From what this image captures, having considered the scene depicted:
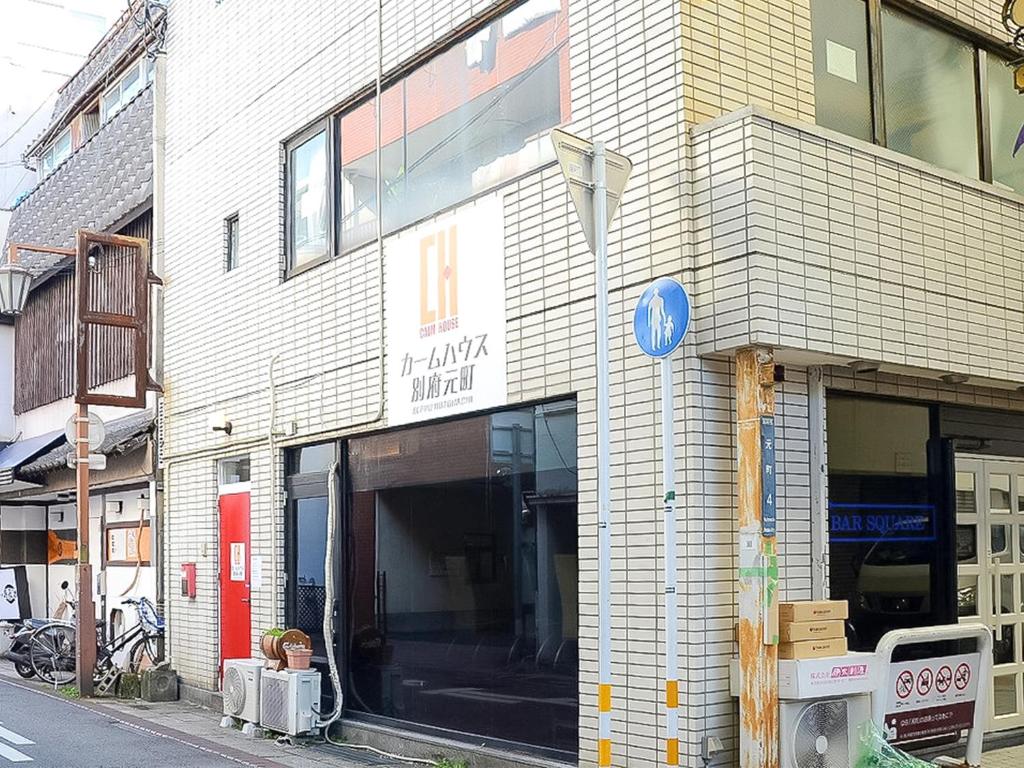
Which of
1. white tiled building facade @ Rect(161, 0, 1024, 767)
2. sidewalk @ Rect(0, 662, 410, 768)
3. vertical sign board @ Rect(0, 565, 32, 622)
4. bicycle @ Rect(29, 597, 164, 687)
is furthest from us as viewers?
vertical sign board @ Rect(0, 565, 32, 622)

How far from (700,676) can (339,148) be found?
6.60 m

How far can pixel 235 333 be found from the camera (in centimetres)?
1352

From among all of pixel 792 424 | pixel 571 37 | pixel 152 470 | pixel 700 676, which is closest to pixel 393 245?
pixel 571 37

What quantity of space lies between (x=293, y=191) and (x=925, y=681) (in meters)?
7.77

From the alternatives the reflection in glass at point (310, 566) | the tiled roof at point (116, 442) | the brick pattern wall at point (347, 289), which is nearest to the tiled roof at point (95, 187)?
the brick pattern wall at point (347, 289)

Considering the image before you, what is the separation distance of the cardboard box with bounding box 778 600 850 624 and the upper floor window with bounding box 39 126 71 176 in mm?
16672

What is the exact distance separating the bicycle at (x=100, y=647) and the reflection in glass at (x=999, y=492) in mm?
9701

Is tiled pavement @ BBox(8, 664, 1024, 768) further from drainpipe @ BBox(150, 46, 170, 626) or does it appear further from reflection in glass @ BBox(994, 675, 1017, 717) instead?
drainpipe @ BBox(150, 46, 170, 626)

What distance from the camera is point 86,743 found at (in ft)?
37.3

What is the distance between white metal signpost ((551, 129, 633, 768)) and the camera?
639cm

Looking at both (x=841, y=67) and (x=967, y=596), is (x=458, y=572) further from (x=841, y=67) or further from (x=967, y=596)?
(x=841, y=67)

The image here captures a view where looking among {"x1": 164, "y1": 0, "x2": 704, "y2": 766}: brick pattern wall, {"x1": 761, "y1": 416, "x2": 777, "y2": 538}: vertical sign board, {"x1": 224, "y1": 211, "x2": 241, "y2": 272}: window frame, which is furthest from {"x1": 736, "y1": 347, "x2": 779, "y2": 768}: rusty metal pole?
{"x1": 224, "y1": 211, "x2": 241, "y2": 272}: window frame

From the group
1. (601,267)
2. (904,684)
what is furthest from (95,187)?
(904,684)

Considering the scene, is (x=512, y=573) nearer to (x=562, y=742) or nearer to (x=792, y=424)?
(x=562, y=742)
